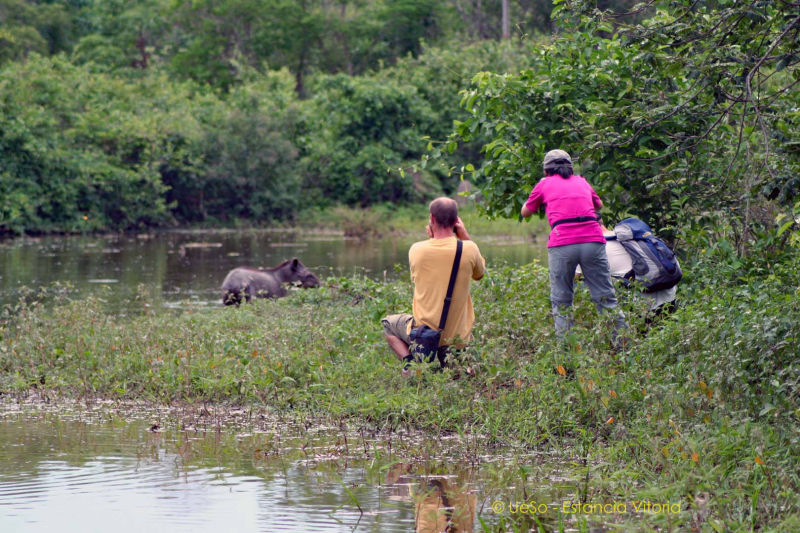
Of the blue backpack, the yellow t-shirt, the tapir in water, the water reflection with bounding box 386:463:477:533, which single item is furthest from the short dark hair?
the tapir in water

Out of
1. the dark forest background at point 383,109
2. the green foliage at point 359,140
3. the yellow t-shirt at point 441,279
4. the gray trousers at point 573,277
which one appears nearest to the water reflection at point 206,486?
the yellow t-shirt at point 441,279

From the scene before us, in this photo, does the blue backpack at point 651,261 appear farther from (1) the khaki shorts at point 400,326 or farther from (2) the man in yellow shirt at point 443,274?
(1) the khaki shorts at point 400,326

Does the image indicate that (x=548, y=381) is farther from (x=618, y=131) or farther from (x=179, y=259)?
(x=179, y=259)

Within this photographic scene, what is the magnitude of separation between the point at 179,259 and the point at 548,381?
→ 1902cm

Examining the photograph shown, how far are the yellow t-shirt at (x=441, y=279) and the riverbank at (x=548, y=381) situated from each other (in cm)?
26

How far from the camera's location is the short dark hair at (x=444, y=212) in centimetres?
729

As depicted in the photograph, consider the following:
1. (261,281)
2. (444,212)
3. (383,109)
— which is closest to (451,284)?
(444,212)

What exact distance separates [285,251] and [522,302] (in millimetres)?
18262

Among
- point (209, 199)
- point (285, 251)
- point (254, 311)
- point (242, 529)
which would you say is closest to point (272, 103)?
point (209, 199)

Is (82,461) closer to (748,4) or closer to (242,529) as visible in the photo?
(242,529)

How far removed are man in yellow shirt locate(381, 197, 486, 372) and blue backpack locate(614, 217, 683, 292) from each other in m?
1.56

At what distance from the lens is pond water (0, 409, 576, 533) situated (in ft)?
16.3

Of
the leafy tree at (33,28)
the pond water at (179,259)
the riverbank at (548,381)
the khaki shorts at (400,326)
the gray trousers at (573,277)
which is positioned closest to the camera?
the riverbank at (548,381)

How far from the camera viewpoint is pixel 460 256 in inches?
285
